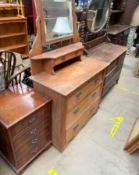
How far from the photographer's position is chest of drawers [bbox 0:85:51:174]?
1124 mm

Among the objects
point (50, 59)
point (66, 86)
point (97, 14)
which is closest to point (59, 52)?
point (50, 59)

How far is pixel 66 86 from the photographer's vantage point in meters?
1.34

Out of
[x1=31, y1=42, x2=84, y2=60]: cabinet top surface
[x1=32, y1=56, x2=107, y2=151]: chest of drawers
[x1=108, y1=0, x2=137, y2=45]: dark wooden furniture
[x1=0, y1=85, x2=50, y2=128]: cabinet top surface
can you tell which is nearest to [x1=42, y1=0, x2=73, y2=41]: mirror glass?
[x1=31, y1=42, x2=84, y2=60]: cabinet top surface

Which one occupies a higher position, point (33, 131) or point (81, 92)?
point (81, 92)

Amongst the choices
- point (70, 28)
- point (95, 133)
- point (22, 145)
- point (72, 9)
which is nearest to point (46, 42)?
point (70, 28)

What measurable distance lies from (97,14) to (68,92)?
1.54m

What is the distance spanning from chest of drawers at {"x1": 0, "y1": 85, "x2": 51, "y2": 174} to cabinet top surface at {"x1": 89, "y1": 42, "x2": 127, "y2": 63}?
3.71ft

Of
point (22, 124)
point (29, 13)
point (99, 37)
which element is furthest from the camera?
point (29, 13)

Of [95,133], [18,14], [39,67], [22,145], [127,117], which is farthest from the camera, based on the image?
[18,14]

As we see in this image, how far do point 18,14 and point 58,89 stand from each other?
9.59 ft

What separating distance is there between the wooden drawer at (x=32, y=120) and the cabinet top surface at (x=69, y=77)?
22cm

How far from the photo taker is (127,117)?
219 cm

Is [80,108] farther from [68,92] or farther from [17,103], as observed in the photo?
[17,103]

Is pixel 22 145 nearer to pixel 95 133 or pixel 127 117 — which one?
pixel 95 133
